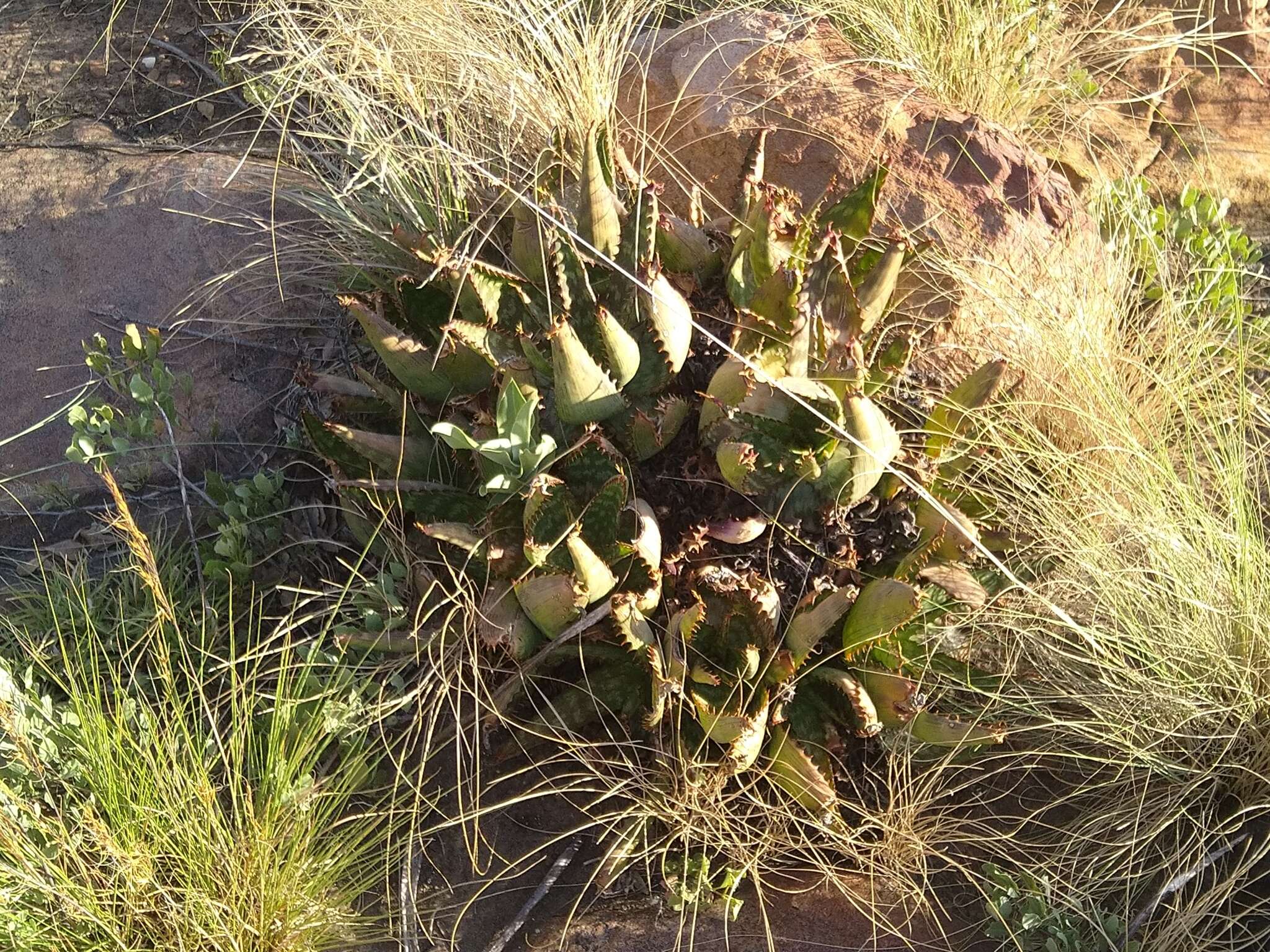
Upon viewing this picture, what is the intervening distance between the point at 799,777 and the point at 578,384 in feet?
2.92

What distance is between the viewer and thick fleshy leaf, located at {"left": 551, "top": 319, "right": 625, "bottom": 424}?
2.19m

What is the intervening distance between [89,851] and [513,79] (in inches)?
82.9

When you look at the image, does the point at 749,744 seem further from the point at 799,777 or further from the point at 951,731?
the point at 951,731

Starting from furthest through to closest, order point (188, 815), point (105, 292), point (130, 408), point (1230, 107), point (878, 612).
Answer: point (1230, 107) → point (105, 292) → point (130, 408) → point (878, 612) → point (188, 815)

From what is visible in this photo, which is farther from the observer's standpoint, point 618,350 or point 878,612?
point 618,350

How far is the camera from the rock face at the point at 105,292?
119 inches

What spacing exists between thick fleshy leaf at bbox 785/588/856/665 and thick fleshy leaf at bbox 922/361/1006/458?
0.44 metres

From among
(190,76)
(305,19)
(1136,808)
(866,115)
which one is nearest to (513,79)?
(866,115)

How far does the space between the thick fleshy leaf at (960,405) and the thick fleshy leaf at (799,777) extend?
70cm

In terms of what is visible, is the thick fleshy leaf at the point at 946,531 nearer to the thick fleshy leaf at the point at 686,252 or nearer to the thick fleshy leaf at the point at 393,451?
the thick fleshy leaf at the point at 686,252

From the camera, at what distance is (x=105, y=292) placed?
10.9 feet

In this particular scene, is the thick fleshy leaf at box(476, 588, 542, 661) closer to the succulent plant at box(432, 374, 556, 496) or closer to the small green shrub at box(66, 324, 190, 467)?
the succulent plant at box(432, 374, 556, 496)

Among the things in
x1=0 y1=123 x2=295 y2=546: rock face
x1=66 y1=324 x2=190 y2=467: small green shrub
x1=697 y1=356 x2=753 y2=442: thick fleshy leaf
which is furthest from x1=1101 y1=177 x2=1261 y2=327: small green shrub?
x1=66 y1=324 x2=190 y2=467: small green shrub

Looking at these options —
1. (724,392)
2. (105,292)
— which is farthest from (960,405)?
(105,292)
